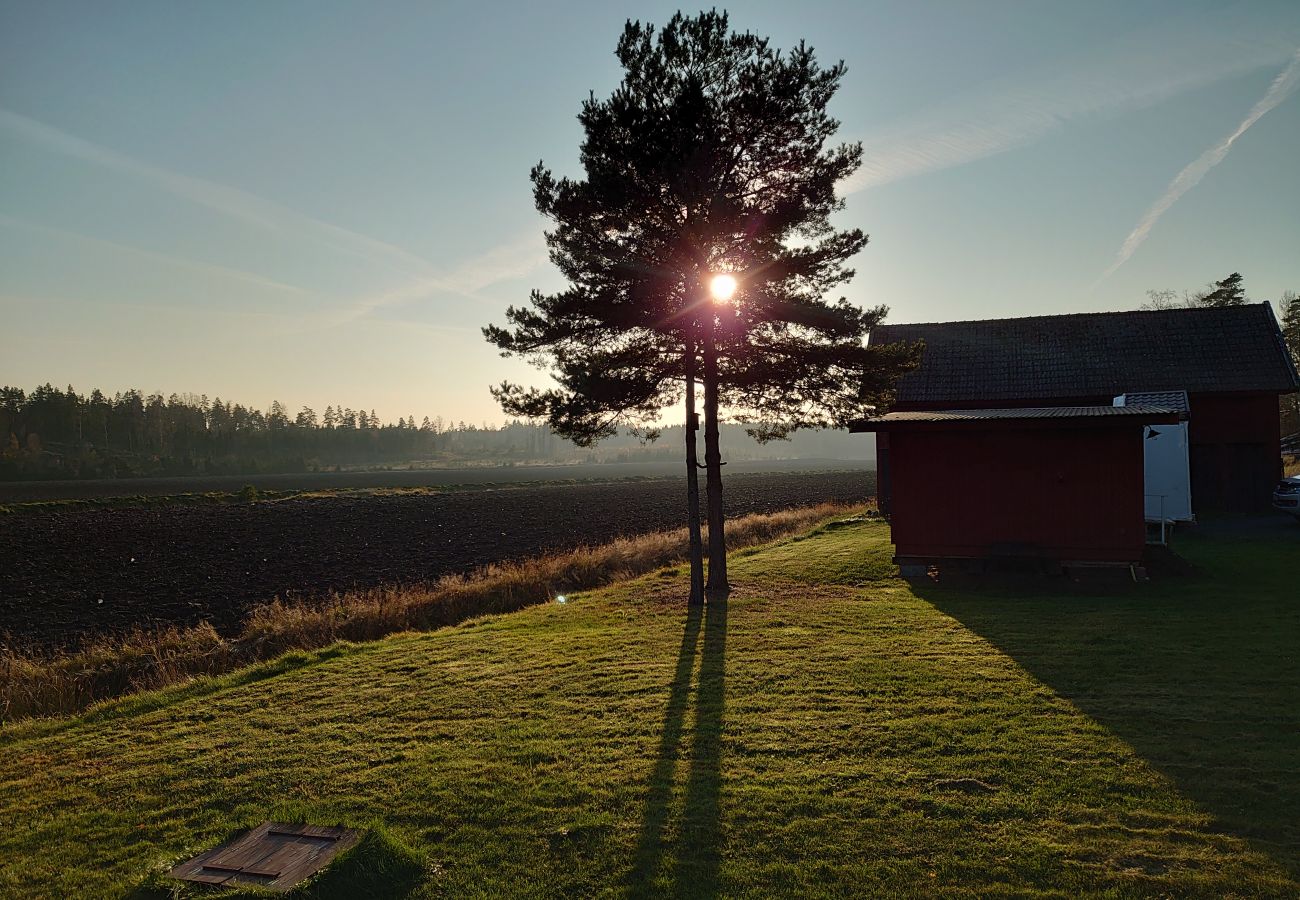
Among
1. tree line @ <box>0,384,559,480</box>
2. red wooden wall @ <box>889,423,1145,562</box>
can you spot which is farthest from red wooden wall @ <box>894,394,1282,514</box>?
tree line @ <box>0,384,559,480</box>

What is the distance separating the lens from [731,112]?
1239 centimetres

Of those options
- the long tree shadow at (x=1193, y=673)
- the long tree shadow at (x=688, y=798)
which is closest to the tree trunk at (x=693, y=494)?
the long tree shadow at (x=1193, y=673)

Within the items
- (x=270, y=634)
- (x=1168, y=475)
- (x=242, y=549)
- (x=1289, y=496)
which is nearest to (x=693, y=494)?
(x=270, y=634)

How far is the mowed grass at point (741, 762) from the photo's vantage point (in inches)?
176

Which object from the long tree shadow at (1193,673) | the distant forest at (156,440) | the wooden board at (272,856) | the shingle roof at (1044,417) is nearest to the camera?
the wooden board at (272,856)

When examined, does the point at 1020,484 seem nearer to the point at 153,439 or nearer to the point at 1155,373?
the point at 1155,373

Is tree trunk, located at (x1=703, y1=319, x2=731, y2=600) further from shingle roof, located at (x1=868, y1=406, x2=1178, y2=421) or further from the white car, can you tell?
the white car

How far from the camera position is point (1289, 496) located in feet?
58.6

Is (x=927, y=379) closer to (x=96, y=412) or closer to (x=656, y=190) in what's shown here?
(x=656, y=190)

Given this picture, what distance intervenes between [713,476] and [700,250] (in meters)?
4.26

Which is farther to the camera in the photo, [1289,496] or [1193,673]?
[1289,496]

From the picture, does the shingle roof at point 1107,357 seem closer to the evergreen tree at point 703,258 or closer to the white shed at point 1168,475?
the white shed at point 1168,475

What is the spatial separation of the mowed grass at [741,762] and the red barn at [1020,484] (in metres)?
2.88

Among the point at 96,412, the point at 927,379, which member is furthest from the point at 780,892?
the point at 96,412
